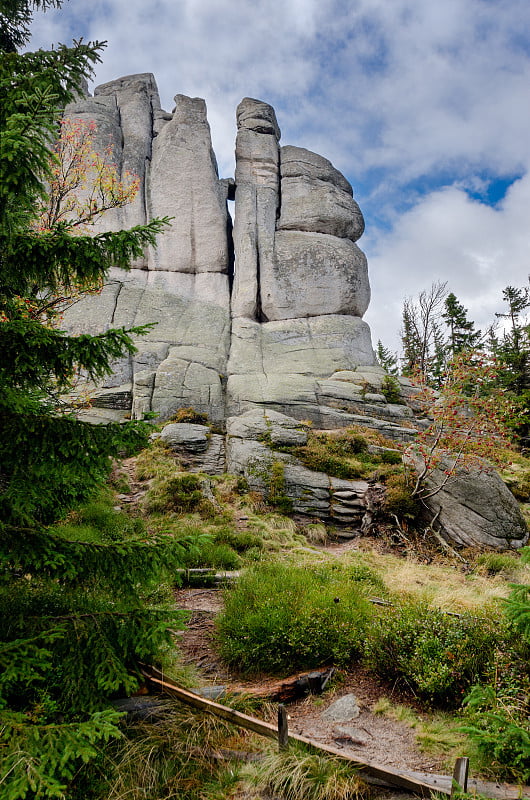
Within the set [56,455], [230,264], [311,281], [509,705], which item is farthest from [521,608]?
[230,264]

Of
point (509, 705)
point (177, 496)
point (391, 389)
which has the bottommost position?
point (509, 705)

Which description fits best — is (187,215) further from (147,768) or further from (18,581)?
(147,768)

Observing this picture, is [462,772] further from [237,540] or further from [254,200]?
[254,200]

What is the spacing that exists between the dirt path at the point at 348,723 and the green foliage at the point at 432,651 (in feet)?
1.24

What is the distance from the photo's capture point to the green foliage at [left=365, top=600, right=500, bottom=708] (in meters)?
5.20

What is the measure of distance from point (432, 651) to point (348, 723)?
1397mm

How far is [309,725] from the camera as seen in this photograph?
16.3ft

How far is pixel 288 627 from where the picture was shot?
Result: 614cm

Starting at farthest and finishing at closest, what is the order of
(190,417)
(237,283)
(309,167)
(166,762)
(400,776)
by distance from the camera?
(309,167)
(237,283)
(190,417)
(166,762)
(400,776)

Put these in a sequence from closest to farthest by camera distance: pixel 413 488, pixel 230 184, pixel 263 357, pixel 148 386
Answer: pixel 413 488 < pixel 148 386 < pixel 263 357 < pixel 230 184

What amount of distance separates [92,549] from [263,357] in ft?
88.4

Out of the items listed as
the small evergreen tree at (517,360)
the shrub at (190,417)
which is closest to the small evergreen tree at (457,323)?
the small evergreen tree at (517,360)

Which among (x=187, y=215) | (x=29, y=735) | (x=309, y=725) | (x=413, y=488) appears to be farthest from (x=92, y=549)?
(x=187, y=215)

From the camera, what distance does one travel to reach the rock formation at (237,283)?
25984 mm
